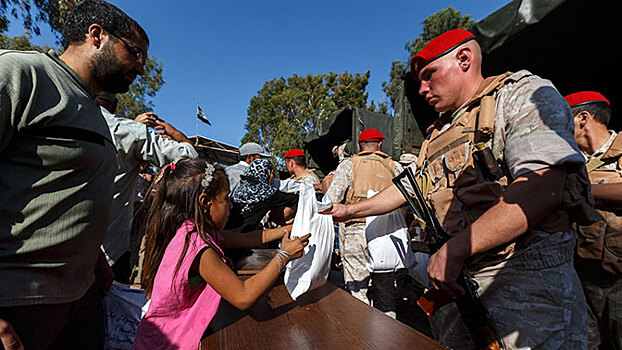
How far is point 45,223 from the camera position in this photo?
94 cm

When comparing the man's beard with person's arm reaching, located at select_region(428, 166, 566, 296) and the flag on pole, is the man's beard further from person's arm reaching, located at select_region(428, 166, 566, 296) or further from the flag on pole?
the flag on pole

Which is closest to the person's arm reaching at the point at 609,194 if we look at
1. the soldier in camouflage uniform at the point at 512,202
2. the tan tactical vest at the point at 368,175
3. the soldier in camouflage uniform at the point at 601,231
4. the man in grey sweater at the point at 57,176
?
the soldier in camouflage uniform at the point at 601,231

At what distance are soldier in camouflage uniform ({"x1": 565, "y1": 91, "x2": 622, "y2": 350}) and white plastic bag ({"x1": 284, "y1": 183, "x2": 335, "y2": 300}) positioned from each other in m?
1.76

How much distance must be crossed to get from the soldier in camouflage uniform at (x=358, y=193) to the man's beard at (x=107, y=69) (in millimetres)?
2509

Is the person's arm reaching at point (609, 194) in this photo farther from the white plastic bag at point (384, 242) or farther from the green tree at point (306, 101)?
the green tree at point (306, 101)

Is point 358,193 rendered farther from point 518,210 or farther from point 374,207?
point 518,210

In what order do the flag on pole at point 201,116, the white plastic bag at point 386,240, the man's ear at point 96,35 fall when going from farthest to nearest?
1. the flag on pole at point 201,116
2. the white plastic bag at point 386,240
3. the man's ear at point 96,35

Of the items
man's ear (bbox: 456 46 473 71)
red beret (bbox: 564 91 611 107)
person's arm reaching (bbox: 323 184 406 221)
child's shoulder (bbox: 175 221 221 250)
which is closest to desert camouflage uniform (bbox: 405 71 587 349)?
man's ear (bbox: 456 46 473 71)

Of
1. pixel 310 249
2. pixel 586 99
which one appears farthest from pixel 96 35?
pixel 586 99

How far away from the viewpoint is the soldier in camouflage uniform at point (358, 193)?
3.21m

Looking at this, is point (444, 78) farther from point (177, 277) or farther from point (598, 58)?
point (598, 58)

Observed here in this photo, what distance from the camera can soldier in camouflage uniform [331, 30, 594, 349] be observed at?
915mm

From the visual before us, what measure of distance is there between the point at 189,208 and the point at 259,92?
2689cm

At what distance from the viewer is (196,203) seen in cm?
143
